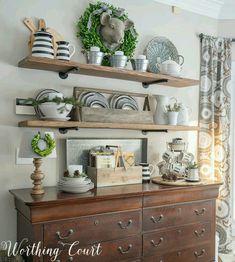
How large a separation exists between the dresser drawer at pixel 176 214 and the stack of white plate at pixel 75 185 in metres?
0.48

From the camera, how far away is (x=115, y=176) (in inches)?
95.7

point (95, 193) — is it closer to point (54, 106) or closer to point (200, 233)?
point (54, 106)

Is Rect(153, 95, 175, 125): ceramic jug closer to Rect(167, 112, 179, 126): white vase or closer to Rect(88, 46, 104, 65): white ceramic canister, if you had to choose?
Rect(167, 112, 179, 126): white vase

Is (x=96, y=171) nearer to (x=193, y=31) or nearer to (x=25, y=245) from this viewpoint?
(x=25, y=245)

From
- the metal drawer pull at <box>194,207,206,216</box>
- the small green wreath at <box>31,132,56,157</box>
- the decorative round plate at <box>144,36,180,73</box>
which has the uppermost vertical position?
the decorative round plate at <box>144,36,180,73</box>

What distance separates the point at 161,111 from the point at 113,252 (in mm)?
1247

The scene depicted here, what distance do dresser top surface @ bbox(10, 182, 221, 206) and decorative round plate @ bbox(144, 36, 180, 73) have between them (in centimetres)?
110

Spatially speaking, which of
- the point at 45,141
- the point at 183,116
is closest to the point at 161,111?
the point at 183,116

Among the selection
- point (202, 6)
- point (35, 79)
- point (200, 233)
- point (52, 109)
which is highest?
point (202, 6)

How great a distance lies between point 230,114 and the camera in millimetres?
3342

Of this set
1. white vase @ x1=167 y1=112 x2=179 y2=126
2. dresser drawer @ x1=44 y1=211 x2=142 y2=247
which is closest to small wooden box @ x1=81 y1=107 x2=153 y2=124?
white vase @ x1=167 y1=112 x2=179 y2=126

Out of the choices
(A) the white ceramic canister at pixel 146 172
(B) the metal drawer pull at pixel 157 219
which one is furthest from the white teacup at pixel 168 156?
(B) the metal drawer pull at pixel 157 219

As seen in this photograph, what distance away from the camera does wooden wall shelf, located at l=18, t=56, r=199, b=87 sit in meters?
2.22

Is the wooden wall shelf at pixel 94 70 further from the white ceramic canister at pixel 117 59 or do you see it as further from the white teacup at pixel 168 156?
the white teacup at pixel 168 156
